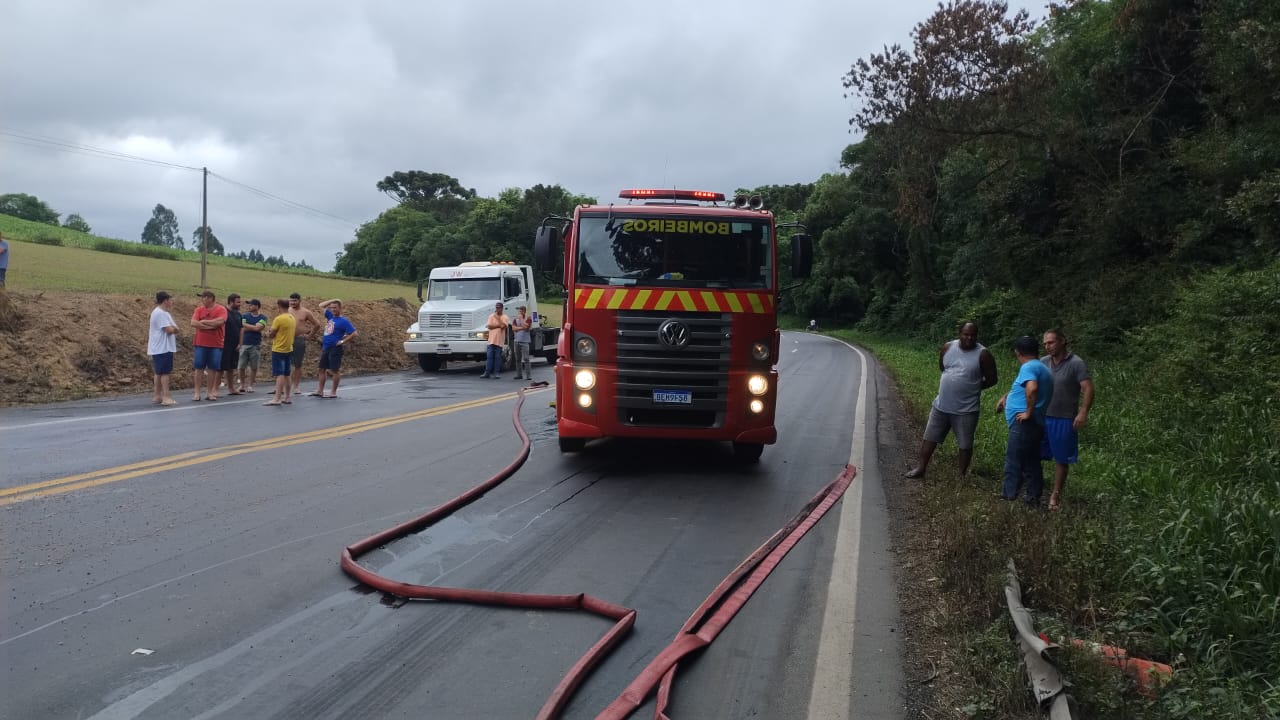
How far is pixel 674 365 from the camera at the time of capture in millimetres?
8586

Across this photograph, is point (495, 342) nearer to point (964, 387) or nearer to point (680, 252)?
point (680, 252)

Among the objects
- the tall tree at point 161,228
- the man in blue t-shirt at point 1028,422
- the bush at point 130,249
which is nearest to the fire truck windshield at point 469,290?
the man in blue t-shirt at point 1028,422

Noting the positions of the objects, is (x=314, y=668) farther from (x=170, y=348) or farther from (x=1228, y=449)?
(x=170, y=348)

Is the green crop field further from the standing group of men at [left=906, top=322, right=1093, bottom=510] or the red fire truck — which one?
the standing group of men at [left=906, top=322, right=1093, bottom=510]

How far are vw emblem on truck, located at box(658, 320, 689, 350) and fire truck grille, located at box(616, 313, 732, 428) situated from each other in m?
0.03

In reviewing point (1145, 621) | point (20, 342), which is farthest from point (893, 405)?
point (20, 342)

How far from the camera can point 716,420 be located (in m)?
8.67

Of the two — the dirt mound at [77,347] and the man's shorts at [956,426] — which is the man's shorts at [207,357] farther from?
the man's shorts at [956,426]

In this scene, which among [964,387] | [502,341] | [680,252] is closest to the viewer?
[964,387]

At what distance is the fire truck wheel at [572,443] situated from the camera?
9.36 metres

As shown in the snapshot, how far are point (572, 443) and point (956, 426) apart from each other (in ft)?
13.0

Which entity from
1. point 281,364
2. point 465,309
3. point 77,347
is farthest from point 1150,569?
point 465,309

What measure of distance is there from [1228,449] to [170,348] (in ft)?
45.4

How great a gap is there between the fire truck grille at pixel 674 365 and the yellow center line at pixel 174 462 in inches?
158
